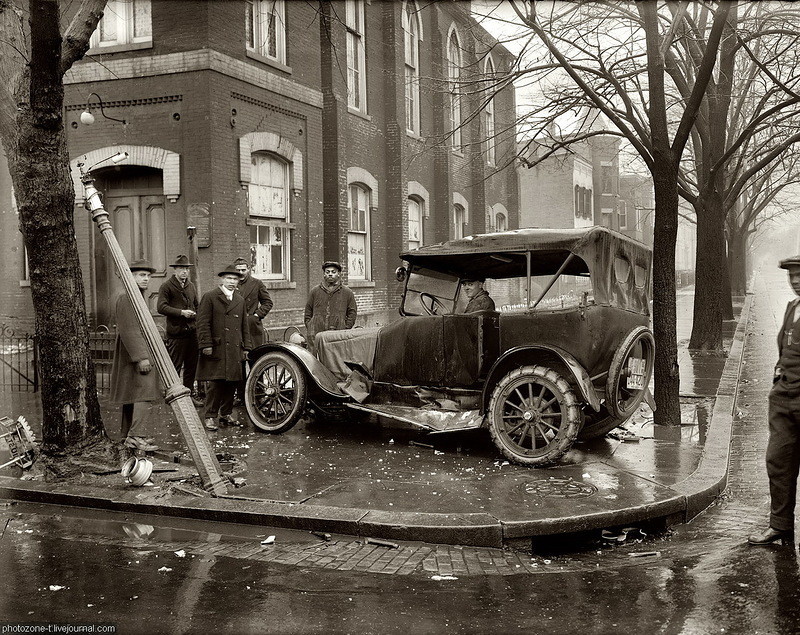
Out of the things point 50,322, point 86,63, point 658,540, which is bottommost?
point 658,540

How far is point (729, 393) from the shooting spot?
1112cm

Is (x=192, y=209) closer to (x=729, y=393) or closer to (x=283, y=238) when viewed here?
(x=283, y=238)

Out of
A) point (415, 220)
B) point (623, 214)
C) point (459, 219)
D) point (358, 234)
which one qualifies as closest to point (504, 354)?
point (358, 234)

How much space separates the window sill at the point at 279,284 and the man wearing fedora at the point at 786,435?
1048cm

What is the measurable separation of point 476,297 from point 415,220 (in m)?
14.0

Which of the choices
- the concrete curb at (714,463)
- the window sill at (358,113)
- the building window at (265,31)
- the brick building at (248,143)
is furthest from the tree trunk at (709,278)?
the building window at (265,31)

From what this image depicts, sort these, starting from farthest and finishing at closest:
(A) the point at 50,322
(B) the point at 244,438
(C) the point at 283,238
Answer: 1. (C) the point at 283,238
2. (B) the point at 244,438
3. (A) the point at 50,322

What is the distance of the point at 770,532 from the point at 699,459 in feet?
6.88

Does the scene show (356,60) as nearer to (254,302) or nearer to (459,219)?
(459,219)

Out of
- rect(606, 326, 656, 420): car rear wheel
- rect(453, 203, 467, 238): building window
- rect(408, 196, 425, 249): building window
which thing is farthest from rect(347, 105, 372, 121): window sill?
rect(606, 326, 656, 420): car rear wheel

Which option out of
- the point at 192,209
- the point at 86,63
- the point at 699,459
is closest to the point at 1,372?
the point at 192,209

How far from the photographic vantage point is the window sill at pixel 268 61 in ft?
45.9

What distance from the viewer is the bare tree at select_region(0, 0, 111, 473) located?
22.2 feet

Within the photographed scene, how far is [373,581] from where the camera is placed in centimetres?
461
